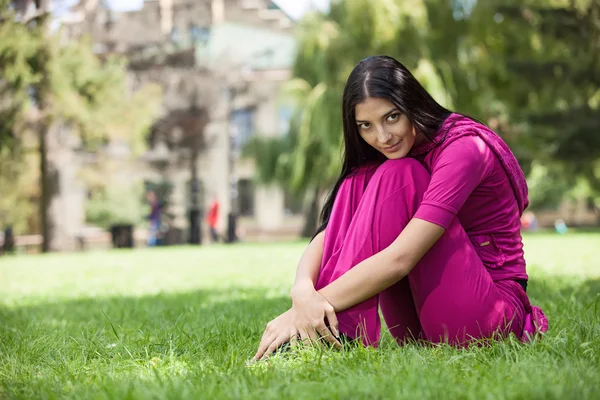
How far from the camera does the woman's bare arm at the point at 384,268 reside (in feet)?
8.16

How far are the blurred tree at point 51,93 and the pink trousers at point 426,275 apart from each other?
539 inches

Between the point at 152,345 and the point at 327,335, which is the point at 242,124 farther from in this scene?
the point at 327,335

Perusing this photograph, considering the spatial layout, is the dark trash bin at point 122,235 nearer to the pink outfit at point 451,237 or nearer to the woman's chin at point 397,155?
the pink outfit at point 451,237

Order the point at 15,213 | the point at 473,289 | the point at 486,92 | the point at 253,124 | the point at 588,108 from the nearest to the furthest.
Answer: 1. the point at 473,289
2. the point at 588,108
3. the point at 486,92
4. the point at 15,213
5. the point at 253,124

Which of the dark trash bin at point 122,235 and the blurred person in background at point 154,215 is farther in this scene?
the dark trash bin at point 122,235

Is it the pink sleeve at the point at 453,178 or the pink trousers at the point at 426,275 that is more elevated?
the pink sleeve at the point at 453,178

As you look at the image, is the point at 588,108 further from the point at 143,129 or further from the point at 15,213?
the point at 15,213

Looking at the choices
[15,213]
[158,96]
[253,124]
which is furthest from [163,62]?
[253,124]

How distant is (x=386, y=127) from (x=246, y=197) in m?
33.7

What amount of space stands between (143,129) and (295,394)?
17154mm

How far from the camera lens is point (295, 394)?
2055 mm

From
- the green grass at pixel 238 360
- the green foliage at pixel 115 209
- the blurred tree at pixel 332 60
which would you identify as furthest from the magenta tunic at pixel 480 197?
the green foliage at pixel 115 209

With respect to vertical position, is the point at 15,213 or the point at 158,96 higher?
the point at 158,96

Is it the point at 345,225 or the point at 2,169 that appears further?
the point at 2,169
